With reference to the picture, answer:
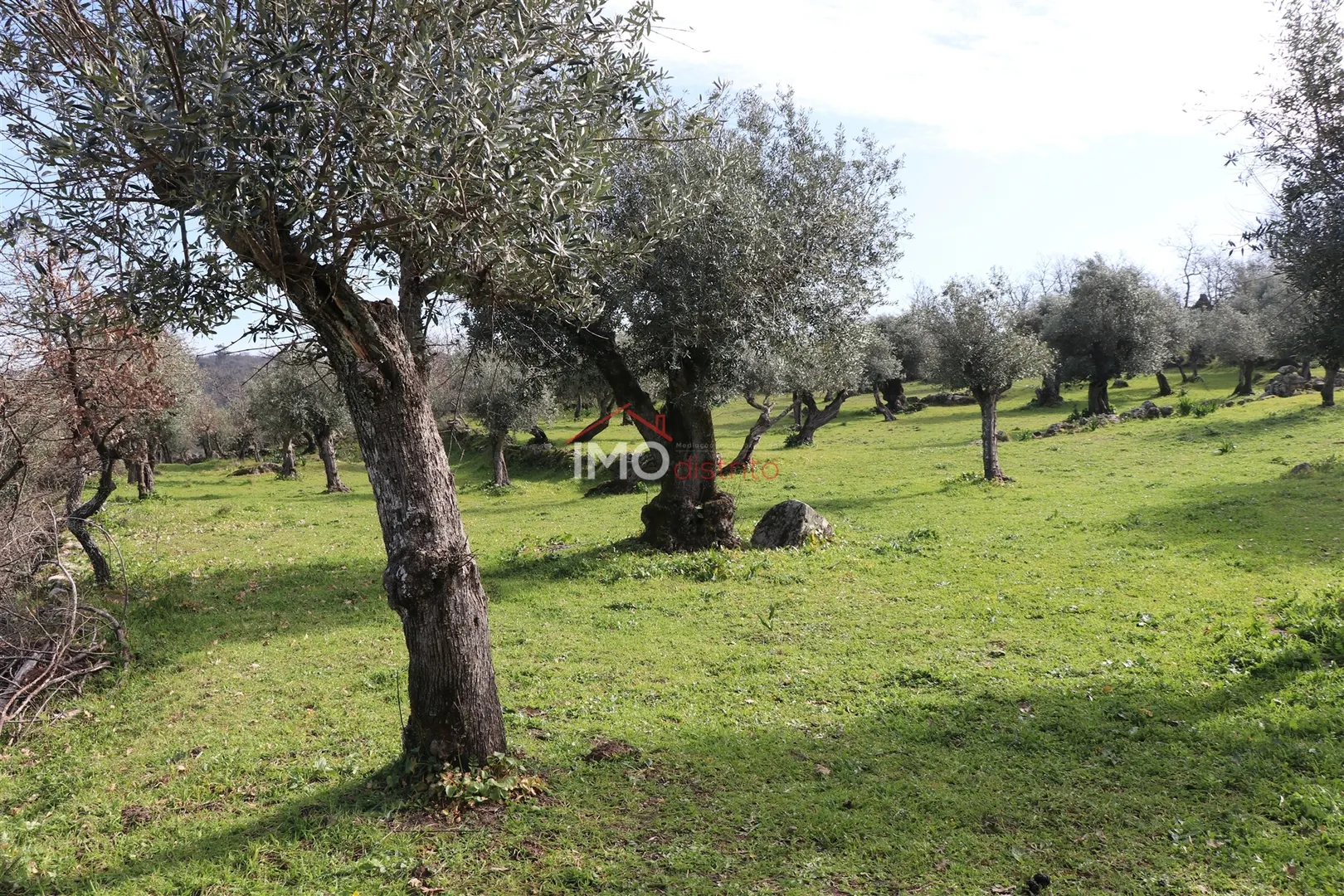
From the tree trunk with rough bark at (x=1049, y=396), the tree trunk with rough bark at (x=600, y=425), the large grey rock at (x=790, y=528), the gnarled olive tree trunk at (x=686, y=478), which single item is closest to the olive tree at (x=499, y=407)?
the tree trunk with rough bark at (x=600, y=425)

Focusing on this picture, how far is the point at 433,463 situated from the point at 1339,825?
8.66 m

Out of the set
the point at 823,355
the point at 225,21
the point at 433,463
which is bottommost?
the point at 433,463

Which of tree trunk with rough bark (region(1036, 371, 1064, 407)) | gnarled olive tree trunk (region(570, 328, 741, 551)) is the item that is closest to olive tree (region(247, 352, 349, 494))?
gnarled olive tree trunk (region(570, 328, 741, 551))

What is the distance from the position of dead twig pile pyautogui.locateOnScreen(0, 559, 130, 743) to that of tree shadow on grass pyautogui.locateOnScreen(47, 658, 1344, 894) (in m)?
5.08

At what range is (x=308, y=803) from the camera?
309 inches

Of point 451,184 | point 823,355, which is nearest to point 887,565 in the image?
point 823,355

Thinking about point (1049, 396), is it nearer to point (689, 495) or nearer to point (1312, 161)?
point (689, 495)

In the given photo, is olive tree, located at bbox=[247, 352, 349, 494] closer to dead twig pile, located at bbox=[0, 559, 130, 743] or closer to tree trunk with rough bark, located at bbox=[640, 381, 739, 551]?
tree trunk with rough bark, located at bbox=[640, 381, 739, 551]

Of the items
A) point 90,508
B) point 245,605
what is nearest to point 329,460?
point 90,508

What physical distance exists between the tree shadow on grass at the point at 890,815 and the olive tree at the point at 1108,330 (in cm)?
4047

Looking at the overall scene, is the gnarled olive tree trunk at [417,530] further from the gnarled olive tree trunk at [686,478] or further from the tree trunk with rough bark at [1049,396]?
the tree trunk with rough bark at [1049,396]

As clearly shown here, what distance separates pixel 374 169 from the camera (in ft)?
22.4

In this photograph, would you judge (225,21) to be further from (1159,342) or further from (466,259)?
(1159,342)

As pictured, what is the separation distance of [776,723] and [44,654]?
10.3 m
